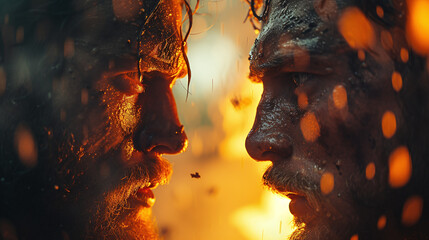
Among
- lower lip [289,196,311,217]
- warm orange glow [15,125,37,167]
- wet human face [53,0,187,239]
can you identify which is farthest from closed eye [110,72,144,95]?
lower lip [289,196,311,217]

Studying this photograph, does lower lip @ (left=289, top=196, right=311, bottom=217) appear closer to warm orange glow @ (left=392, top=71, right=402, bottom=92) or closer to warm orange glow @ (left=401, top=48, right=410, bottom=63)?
warm orange glow @ (left=392, top=71, right=402, bottom=92)

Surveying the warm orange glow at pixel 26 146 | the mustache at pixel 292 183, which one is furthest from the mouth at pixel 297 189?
the warm orange glow at pixel 26 146

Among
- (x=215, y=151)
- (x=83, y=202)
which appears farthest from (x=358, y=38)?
(x=215, y=151)

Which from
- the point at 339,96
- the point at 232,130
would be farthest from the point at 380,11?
the point at 232,130

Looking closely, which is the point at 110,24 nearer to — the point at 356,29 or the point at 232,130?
the point at 356,29

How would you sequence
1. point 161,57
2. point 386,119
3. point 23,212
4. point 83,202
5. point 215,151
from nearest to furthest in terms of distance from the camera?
1. point 386,119
2. point 23,212
3. point 83,202
4. point 161,57
5. point 215,151

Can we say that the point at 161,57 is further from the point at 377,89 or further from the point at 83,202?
the point at 377,89

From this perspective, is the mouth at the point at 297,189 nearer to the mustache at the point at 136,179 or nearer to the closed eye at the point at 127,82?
the mustache at the point at 136,179
